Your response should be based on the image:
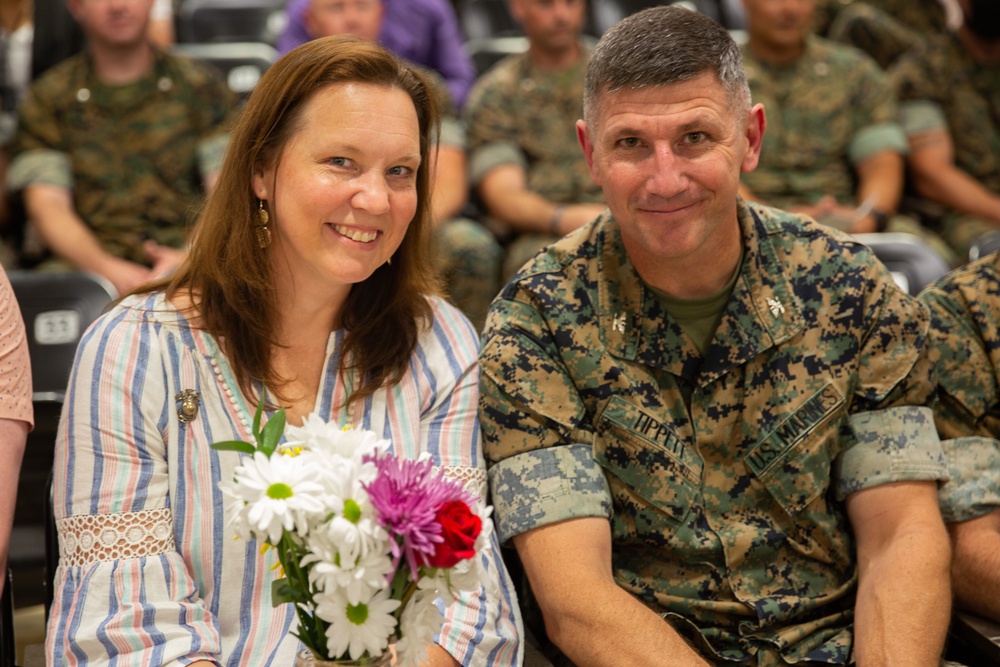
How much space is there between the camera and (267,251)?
182 centimetres

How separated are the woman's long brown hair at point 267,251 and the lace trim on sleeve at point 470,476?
172mm

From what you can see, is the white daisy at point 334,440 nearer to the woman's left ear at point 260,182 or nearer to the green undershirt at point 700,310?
the woman's left ear at point 260,182

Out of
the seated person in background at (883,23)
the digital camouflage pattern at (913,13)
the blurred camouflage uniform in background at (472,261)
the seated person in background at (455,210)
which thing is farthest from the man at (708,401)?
the digital camouflage pattern at (913,13)

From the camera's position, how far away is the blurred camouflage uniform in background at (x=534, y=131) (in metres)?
4.02

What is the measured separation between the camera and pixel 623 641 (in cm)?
171

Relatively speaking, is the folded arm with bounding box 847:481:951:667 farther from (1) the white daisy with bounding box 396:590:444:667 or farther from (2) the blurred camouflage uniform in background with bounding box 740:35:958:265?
(2) the blurred camouflage uniform in background with bounding box 740:35:958:265

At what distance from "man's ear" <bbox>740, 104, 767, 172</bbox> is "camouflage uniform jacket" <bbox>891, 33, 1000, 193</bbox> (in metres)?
2.40

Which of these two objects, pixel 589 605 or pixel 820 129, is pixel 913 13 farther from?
pixel 589 605

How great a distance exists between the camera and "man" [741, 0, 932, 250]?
4004 mm

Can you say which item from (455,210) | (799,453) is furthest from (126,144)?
(799,453)

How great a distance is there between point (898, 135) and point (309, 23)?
6.83 ft

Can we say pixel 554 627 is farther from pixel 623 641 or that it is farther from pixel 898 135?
pixel 898 135

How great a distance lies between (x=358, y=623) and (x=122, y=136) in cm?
299

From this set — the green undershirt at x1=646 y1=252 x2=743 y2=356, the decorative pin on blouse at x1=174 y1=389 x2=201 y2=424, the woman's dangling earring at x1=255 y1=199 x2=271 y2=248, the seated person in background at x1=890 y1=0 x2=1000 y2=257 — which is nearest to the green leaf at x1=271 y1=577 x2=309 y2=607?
the decorative pin on blouse at x1=174 y1=389 x2=201 y2=424
